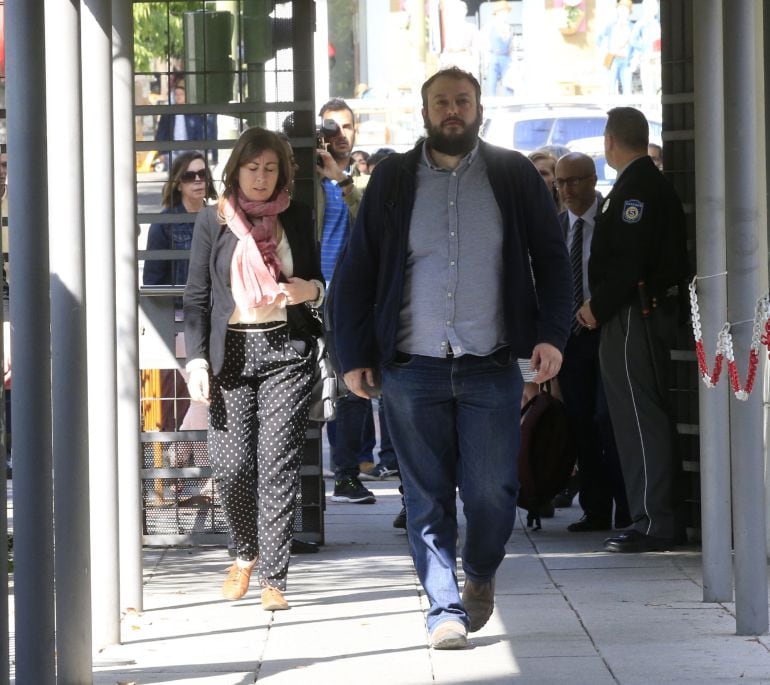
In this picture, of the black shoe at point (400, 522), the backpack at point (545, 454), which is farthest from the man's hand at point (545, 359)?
the black shoe at point (400, 522)

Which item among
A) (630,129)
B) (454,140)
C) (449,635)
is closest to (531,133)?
(630,129)

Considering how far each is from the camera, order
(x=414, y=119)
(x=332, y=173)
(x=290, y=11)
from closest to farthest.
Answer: (x=290, y=11) < (x=332, y=173) < (x=414, y=119)

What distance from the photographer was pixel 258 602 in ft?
22.7

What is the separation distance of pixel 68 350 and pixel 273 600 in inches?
75.9

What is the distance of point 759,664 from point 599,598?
4.35 feet

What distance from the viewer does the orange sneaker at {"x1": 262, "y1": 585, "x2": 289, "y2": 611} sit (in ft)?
21.9

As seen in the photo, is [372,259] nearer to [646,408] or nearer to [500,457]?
[500,457]

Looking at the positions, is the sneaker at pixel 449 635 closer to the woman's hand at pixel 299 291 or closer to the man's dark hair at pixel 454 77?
the woman's hand at pixel 299 291

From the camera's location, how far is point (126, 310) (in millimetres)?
6664

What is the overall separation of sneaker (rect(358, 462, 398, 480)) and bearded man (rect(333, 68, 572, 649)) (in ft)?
16.2

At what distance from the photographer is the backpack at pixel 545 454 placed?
8422 millimetres

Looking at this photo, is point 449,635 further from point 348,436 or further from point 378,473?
point 378,473

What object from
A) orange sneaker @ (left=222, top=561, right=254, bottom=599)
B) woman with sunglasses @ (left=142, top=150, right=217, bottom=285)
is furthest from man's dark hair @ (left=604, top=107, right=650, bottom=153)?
A: orange sneaker @ (left=222, top=561, right=254, bottom=599)

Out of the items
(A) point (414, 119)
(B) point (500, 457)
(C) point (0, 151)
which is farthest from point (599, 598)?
(A) point (414, 119)
